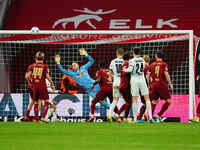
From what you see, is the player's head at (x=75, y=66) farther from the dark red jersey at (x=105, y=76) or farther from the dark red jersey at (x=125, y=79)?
the dark red jersey at (x=125, y=79)

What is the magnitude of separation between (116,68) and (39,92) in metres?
1.67

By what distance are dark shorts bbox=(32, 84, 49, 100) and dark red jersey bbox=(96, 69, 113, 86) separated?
1.39 metres

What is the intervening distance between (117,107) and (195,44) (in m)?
3.08

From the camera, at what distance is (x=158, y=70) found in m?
13.1

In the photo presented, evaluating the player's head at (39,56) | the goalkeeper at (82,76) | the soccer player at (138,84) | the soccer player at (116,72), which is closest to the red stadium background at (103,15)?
the goalkeeper at (82,76)

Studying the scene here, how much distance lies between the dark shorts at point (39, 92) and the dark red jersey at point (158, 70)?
2.29 meters

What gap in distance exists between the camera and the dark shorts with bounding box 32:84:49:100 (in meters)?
12.7

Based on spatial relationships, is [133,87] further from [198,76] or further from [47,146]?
[47,146]

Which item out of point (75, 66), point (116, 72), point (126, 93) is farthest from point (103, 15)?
point (126, 93)

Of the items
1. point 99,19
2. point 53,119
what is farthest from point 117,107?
point 99,19

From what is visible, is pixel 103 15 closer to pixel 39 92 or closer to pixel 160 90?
pixel 160 90

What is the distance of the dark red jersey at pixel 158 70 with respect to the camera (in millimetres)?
13117

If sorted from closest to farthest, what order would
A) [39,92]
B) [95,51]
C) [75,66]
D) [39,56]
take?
[39,56]
[39,92]
[75,66]
[95,51]

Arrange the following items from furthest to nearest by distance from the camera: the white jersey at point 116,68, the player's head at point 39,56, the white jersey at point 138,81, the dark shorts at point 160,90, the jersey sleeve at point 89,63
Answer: the jersey sleeve at point 89,63 → the dark shorts at point 160,90 → the white jersey at point 116,68 → the player's head at point 39,56 → the white jersey at point 138,81
